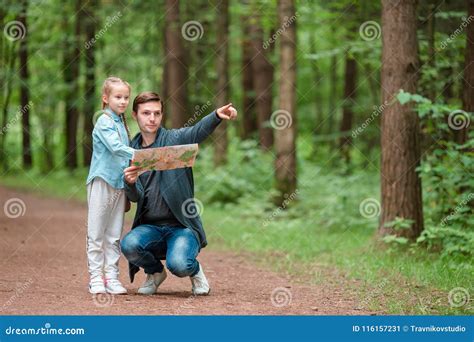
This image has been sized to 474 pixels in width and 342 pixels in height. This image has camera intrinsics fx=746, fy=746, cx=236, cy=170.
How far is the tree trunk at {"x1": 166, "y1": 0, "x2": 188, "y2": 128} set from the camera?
A: 17516 millimetres

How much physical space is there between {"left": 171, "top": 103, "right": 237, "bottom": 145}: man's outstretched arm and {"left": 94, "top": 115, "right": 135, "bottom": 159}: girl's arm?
1.75 feet

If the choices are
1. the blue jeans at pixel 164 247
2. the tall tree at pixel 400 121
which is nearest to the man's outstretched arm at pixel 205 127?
the blue jeans at pixel 164 247

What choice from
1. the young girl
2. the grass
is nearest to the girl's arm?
the young girl

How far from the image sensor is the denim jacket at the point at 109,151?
622cm

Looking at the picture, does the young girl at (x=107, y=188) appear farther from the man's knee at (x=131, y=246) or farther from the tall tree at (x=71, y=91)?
the tall tree at (x=71, y=91)

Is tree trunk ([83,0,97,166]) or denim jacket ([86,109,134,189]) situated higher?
tree trunk ([83,0,97,166])

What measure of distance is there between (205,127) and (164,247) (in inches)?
45.5

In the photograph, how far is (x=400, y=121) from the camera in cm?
932

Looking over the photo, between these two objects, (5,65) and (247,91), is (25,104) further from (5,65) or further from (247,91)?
(247,91)

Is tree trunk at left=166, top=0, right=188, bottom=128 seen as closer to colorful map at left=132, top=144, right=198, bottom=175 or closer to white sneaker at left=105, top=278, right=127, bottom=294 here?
white sneaker at left=105, top=278, right=127, bottom=294

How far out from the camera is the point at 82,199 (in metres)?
19.0

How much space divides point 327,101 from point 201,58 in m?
12.3
